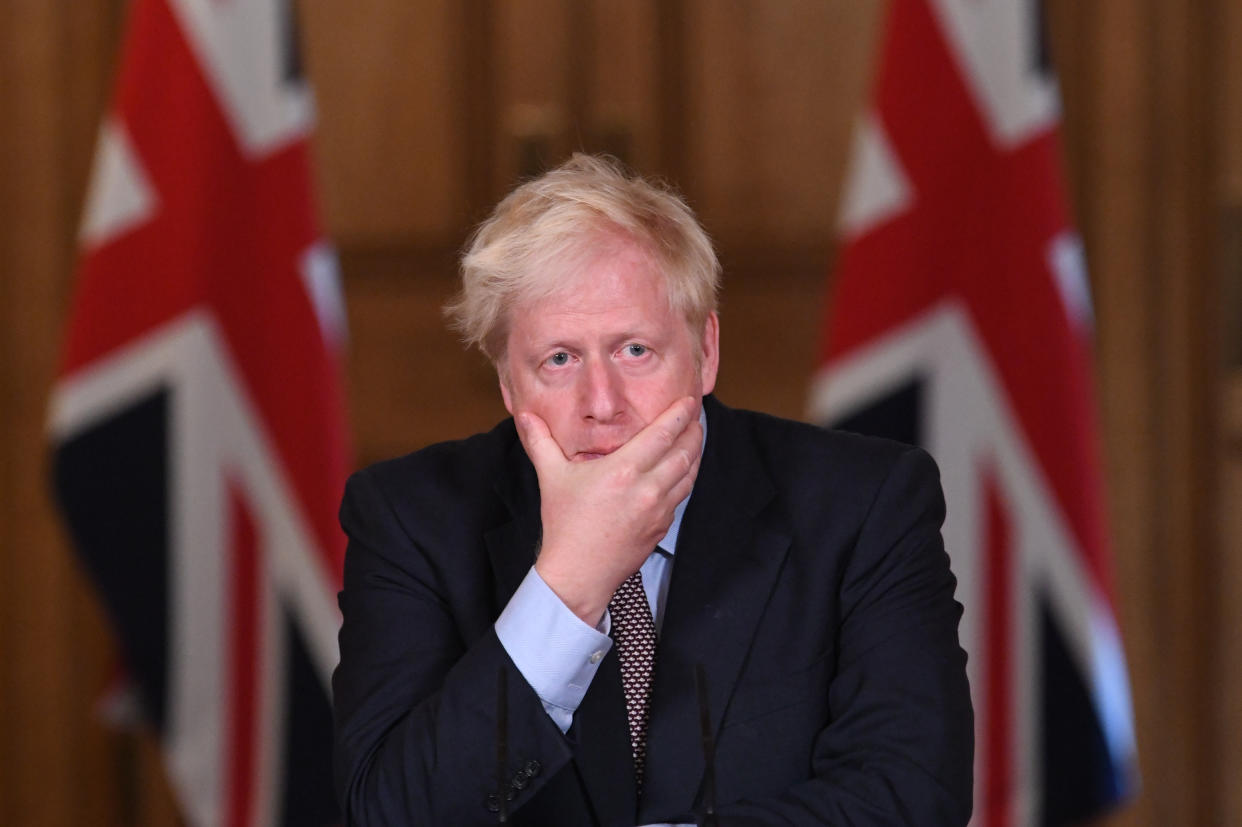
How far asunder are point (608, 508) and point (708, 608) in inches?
9.5

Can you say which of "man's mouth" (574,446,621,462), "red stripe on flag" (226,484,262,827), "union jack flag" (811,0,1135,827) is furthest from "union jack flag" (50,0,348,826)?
"man's mouth" (574,446,621,462)

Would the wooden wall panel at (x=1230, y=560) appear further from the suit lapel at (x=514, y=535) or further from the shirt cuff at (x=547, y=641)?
the shirt cuff at (x=547, y=641)

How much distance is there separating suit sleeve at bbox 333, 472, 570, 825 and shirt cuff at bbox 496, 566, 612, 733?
18mm

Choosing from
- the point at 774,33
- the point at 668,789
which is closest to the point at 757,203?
the point at 774,33

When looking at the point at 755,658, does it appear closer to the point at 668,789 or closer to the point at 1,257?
the point at 668,789

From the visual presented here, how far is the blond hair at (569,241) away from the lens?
65.6 inches

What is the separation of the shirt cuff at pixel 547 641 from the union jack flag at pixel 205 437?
6.13ft

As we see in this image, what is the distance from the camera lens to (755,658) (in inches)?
67.1

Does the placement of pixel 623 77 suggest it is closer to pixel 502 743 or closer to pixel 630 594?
pixel 630 594

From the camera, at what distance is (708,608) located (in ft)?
5.63

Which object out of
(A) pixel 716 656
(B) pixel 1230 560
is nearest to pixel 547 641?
(A) pixel 716 656

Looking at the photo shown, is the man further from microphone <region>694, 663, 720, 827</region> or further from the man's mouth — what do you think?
microphone <region>694, 663, 720, 827</region>

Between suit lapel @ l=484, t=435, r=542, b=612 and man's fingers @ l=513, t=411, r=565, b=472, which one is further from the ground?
man's fingers @ l=513, t=411, r=565, b=472

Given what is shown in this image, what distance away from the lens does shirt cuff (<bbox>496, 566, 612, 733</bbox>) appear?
1.54 metres
